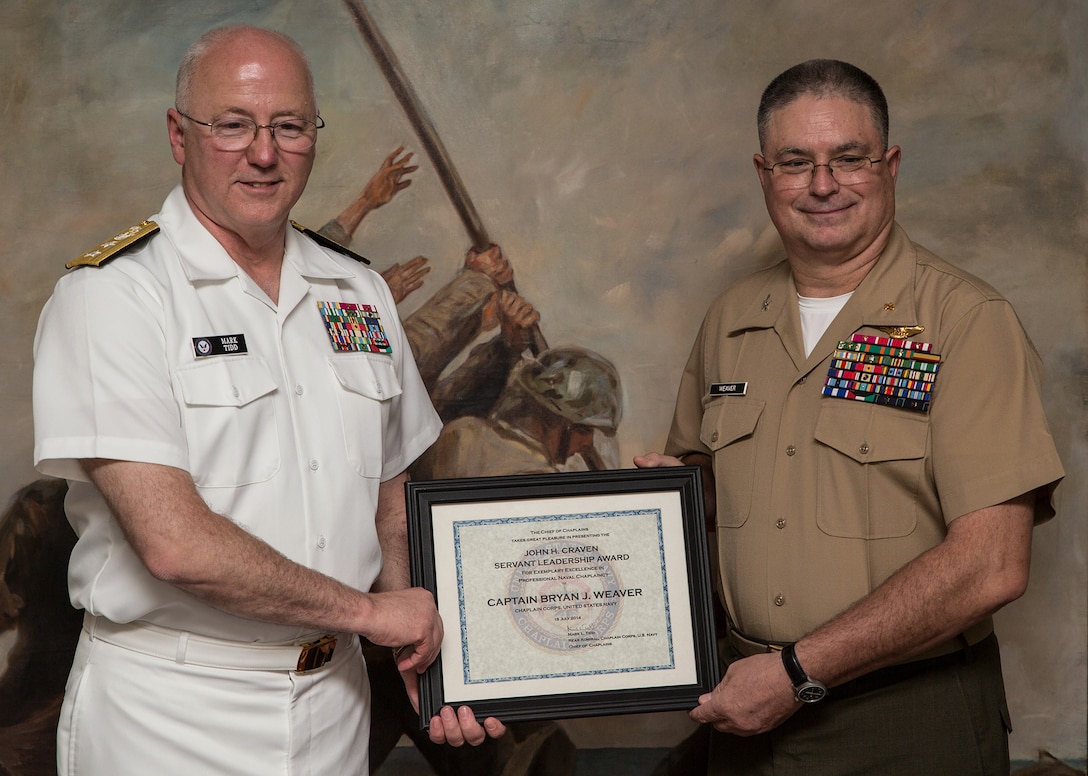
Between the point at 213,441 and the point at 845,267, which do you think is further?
the point at 845,267

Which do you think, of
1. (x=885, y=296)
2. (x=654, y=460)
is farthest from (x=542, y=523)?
(x=885, y=296)

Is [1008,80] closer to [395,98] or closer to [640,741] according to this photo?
[395,98]

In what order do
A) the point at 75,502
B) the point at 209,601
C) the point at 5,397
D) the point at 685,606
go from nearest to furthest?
the point at 209,601, the point at 75,502, the point at 685,606, the point at 5,397

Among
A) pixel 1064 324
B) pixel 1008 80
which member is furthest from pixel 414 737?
pixel 1008 80

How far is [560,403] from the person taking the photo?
12.9ft

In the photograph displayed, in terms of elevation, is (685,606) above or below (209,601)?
below

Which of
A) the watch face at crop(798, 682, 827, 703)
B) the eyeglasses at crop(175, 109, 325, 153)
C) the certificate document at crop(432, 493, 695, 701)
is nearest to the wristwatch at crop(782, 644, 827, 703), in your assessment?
the watch face at crop(798, 682, 827, 703)

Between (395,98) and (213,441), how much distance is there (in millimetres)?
1964

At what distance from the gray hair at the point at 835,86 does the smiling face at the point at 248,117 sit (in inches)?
49.4

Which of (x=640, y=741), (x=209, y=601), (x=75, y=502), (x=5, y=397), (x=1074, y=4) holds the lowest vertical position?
(x=640, y=741)

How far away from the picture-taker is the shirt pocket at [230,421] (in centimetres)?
231

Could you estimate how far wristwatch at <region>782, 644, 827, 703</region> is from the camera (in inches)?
97.2

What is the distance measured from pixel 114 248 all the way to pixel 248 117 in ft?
1.43

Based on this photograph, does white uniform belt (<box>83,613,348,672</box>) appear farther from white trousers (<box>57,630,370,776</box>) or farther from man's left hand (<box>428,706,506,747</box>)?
man's left hand (<box>428,706,506,747</box>)
